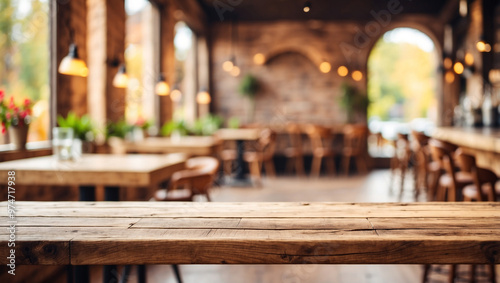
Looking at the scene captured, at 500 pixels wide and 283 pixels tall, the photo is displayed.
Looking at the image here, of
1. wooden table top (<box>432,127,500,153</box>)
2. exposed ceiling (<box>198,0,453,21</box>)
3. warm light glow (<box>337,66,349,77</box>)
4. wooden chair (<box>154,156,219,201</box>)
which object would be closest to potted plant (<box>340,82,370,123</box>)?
warm light glow (<box>337,66,349,77</box>)

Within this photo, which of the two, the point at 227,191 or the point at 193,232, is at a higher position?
the point at 193,232

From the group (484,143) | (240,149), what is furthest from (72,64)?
(240,149)

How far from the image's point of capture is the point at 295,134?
8.23 m

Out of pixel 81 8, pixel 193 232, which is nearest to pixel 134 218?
pixel 193 232

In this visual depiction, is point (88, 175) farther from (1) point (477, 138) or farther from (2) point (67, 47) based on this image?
(1) point (477, 138)

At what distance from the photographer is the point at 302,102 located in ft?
28.7

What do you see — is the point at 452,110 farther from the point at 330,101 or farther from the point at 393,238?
the point at 393,238

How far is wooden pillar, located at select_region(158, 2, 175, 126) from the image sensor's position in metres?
5.90

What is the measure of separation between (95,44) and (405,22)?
6.58 metres

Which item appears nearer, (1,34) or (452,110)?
(1,34)

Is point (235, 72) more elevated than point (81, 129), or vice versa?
point (235, 72)

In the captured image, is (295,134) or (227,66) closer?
(295,134)

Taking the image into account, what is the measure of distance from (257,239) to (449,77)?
838cm

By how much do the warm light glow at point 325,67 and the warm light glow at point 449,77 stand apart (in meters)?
2.39
